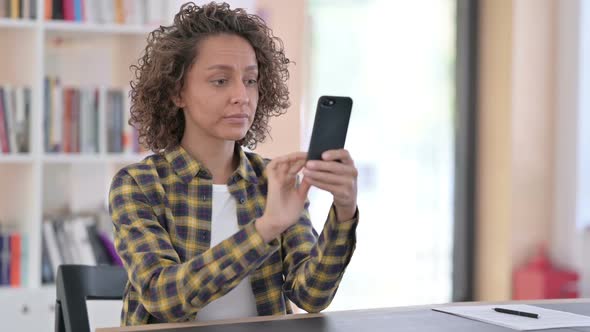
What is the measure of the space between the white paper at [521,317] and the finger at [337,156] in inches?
12.4

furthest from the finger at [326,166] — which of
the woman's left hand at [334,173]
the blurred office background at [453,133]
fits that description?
the blurred office background at [453,133]

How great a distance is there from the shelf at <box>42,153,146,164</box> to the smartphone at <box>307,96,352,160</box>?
1624mm

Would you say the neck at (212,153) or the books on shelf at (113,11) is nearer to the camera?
the neck at (212,153)

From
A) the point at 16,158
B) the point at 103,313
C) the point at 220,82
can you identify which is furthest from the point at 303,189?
the point at 16,158

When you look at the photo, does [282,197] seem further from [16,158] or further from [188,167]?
[16,158]

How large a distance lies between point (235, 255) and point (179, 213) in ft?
0.82

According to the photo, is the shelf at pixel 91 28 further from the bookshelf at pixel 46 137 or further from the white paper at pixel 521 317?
the white paper at pixel 521 317

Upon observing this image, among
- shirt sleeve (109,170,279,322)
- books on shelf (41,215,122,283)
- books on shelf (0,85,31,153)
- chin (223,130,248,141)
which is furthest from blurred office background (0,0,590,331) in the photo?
shirt sleeve (109,170,279,322)

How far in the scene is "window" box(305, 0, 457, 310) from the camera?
4168 mm

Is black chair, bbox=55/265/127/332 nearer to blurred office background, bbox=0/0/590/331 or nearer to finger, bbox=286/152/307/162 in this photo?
finger, bbox=286/152/307/162

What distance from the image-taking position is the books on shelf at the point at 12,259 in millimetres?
2828

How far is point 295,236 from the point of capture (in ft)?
5.67

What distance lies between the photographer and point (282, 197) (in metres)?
1.43

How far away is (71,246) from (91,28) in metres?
0.69
